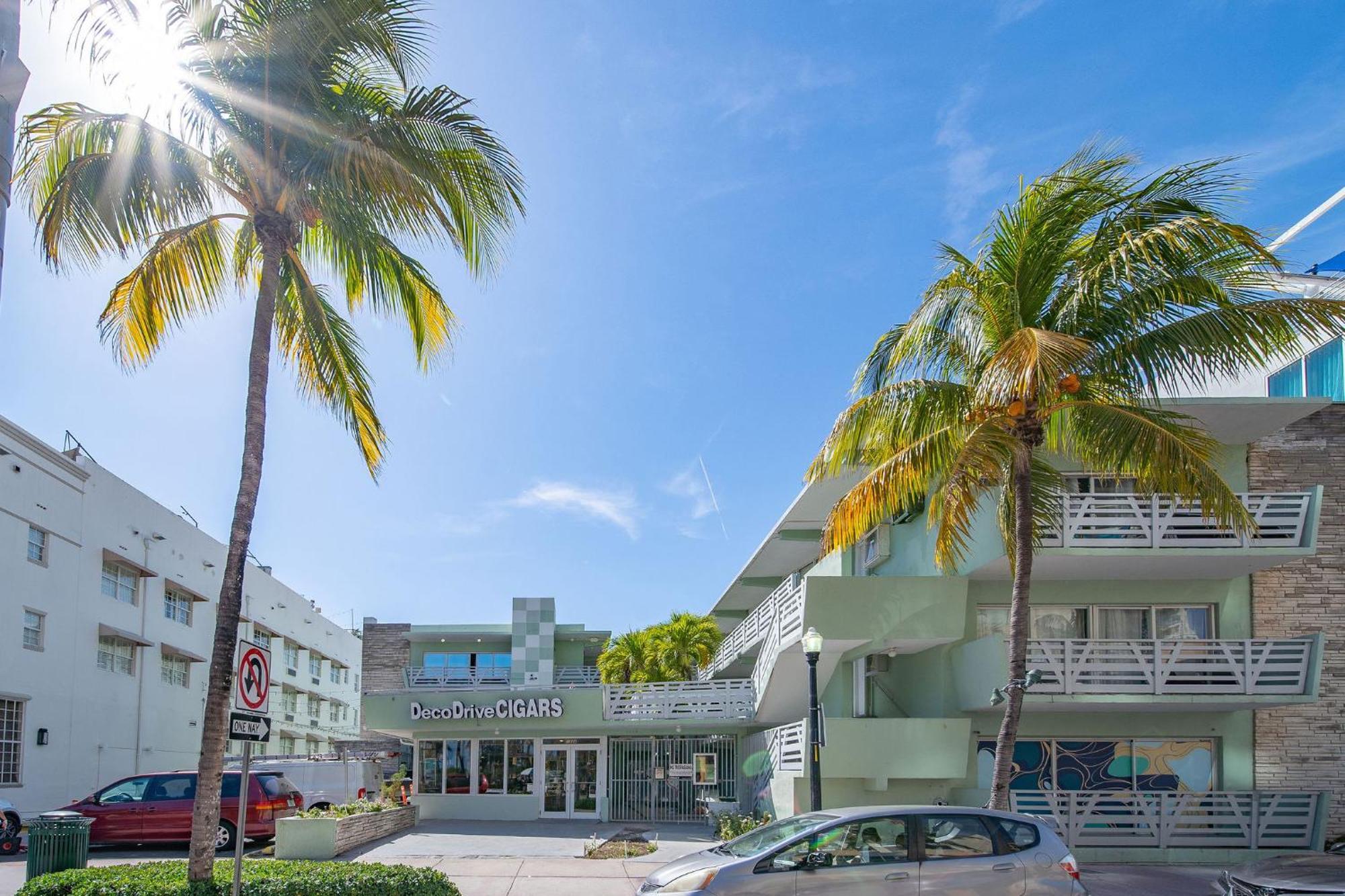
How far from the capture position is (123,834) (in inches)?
765

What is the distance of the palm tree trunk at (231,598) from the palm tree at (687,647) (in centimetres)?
2742

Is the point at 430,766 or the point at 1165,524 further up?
the point at 1165,524

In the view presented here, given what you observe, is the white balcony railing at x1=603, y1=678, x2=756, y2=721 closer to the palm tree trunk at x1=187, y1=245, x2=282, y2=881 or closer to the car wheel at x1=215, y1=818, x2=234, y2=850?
the car wheel at x1=215, y1=818, x2=234, y2=850

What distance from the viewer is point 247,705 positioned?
9641 millimetres

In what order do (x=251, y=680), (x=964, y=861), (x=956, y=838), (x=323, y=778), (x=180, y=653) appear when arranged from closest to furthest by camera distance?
(x=251, y=680)
(x=964, y=861)
(x=956, y=838)
(x=323, y=778)
(x=180, y=653)

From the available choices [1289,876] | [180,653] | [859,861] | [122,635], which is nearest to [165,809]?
[122,635]

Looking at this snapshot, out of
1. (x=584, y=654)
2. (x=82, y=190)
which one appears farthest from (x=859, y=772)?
(x=584, y=654)

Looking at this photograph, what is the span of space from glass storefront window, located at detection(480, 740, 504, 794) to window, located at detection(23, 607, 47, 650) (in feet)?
37.3

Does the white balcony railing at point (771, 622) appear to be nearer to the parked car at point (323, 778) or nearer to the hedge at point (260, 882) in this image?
the parked car at point (323, 778)

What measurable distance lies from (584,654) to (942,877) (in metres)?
38.6

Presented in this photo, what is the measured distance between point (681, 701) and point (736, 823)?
23.0 ft

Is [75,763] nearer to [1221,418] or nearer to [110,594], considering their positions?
[110,594]

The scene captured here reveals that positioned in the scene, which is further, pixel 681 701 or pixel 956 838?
pixel 681 701

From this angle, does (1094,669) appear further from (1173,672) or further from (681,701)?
(681,701)
